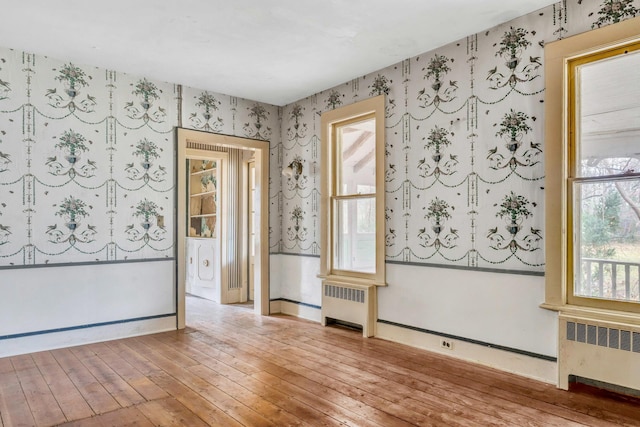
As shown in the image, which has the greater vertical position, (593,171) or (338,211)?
(593,171)

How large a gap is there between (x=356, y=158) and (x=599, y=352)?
2997 mm

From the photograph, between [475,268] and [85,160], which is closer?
[475,268]

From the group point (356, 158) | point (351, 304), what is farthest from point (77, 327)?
point (356, 158)

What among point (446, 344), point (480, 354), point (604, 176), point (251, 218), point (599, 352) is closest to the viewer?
point (599, 352)

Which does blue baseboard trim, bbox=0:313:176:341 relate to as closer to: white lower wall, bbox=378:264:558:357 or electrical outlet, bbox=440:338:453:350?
white lower wall, bbox=378:264:558:357

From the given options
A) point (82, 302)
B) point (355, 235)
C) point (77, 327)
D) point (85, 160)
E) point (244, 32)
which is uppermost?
point (244, 32)

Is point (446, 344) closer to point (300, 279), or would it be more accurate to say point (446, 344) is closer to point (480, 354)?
point (480, 354)

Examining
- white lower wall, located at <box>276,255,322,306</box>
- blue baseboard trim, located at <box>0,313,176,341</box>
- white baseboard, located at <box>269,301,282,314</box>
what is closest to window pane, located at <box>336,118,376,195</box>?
white lower wall, located at <box>276,255,322,306</box>

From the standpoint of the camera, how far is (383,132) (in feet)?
14.6

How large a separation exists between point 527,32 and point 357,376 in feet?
10.1

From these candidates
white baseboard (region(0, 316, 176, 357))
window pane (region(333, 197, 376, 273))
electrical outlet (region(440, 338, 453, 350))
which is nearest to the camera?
electrical outlet (region(440, 338, 453, 350))

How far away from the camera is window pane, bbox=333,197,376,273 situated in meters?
4.63

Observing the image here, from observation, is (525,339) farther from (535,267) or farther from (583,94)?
(583,94)

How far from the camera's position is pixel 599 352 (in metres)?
2.85
